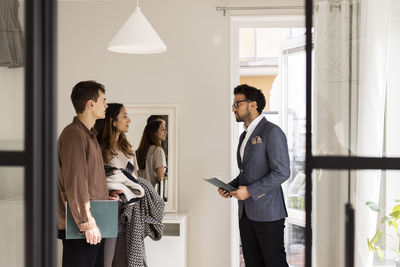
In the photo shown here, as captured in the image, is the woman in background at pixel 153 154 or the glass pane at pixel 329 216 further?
the woman in background at pixel 153 154

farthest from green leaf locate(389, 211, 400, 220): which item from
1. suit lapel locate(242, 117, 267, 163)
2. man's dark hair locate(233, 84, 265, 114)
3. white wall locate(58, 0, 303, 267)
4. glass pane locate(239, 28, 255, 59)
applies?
glass pane locate(239, 28, 255, 59)

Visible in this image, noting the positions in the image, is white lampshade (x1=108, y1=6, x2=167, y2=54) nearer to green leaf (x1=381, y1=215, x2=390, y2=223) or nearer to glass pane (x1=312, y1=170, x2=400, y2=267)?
glass pane (x1=312, y1=170, x2=400, y2=267)

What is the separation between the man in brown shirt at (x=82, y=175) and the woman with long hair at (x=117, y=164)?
148mm

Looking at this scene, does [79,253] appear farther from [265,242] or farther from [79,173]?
[265,242]

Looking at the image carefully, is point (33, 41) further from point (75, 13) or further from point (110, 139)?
point (75, 13)

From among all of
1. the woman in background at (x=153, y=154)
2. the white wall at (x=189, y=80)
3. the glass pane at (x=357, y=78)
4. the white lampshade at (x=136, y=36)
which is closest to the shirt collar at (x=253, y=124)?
the white wall at (x=189, y=80)

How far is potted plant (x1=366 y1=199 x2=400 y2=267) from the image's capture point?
5.24 feet

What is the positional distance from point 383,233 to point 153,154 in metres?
3.08

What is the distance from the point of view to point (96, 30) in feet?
15.1

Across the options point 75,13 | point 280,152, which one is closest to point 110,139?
point 280,152

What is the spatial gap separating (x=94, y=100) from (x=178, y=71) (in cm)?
176

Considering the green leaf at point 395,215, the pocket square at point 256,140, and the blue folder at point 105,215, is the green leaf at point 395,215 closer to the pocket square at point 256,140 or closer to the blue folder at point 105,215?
the blue folder at point 105,215

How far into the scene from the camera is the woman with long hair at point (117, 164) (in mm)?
3025

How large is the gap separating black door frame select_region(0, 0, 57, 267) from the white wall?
2871mm
